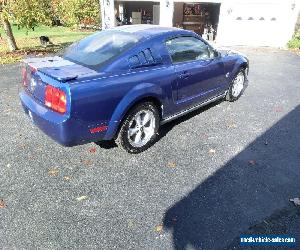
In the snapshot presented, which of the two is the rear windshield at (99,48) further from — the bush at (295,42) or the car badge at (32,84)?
the bush at (295,42)

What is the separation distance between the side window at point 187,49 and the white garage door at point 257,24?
11.2m

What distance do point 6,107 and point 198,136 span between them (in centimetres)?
404

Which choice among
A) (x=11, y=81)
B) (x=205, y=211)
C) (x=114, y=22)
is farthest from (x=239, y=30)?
(x=205, y=211)

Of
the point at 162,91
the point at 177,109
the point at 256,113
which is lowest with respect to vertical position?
the point at 256,113

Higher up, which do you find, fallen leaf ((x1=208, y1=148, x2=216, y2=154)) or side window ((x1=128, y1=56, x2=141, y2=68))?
side window ((x1=128, y1=56, x2=141, y2=68))

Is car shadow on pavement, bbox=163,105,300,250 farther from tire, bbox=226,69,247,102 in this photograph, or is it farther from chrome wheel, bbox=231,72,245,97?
chrome wheel, bbox=231,72,245,97

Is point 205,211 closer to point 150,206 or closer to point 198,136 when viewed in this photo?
point 150,206

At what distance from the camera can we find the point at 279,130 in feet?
18.1

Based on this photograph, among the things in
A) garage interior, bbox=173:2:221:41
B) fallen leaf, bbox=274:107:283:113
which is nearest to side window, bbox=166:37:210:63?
fallen leaf, bbox=274:107:283:113

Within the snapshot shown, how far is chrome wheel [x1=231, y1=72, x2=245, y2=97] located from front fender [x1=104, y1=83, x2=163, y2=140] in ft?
9.83

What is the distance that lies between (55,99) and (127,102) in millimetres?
936

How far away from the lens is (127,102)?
4.02 meters

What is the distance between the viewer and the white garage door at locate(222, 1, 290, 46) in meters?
14.6

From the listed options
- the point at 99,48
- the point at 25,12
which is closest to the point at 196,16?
the point at 25,12
